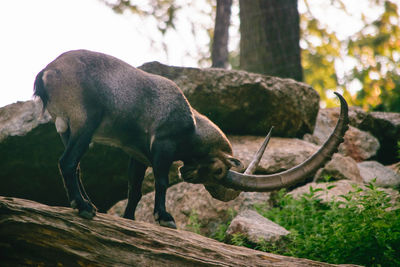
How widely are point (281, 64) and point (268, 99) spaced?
2396mm

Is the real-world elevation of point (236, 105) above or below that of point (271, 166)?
above

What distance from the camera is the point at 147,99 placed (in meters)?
5.18

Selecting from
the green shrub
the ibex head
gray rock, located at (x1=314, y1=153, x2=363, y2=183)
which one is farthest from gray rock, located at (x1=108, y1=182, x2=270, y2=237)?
gray rock, located at (x1=314, y1=153, x2=363, y2=183)

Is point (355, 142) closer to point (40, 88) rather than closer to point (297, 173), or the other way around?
point (297, 173)

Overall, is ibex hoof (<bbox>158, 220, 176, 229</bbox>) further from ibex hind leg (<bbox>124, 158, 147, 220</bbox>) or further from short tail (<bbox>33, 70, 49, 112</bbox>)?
short tail (<bbox>33, 70, 49, 112</bbox>)

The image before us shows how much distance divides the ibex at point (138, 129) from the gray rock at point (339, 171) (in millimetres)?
2646

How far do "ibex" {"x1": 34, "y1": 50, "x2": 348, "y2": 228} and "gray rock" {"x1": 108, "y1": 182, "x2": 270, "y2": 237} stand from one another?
1.07 m

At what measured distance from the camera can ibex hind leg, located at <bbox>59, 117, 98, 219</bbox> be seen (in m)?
4.09

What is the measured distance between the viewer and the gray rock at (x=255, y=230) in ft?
17.2

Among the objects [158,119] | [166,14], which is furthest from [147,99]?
[166,14]

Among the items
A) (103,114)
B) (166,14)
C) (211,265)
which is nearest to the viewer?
(211,265)

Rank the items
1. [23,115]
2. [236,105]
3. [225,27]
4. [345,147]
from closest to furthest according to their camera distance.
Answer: [23,115], [236,105], [345,147], [225,27]

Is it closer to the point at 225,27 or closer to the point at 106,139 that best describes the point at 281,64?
the point at 225,27

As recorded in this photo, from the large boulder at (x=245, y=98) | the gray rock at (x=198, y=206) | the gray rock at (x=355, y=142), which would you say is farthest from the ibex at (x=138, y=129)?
the gray rock at (x=355, y=142)
